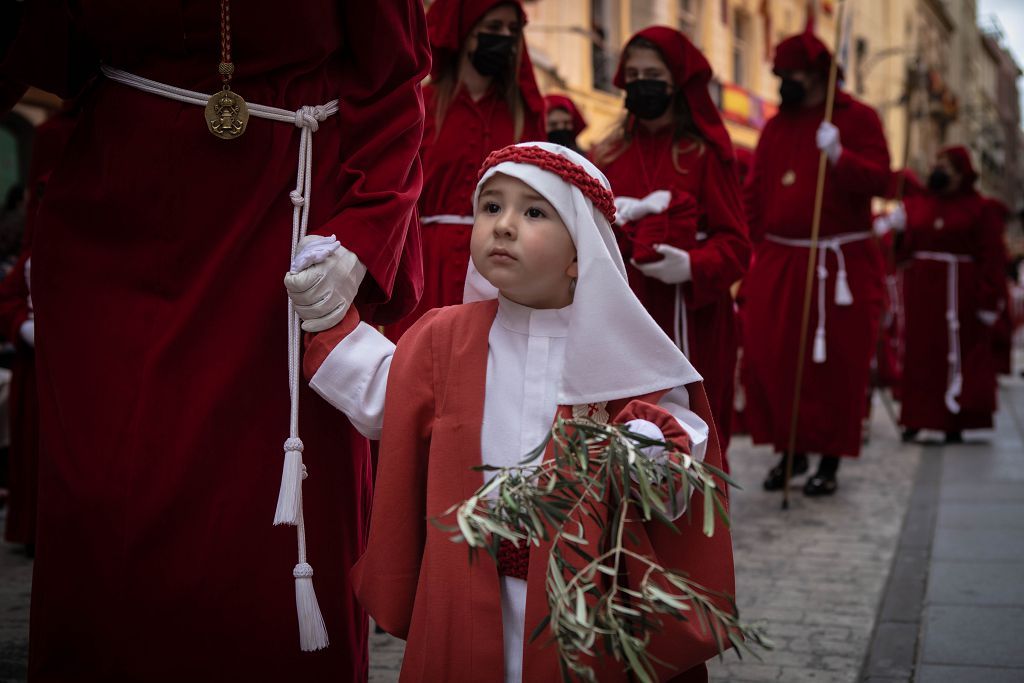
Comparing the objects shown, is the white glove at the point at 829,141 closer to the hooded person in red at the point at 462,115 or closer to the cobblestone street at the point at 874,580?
the cobblestone street at the point at 874,580

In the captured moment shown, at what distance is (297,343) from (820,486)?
201 inches

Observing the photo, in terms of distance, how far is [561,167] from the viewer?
269 cm

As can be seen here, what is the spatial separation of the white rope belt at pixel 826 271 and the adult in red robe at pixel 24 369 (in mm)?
4124

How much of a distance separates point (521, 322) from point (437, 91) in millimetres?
2332

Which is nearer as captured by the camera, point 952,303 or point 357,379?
point 357,379

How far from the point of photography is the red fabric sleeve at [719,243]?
483cm

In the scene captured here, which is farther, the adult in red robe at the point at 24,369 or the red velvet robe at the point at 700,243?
the adult in red robe at the point at 24,369

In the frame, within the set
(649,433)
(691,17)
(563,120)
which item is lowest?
(649,433)

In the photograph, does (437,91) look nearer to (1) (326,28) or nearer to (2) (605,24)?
(1) (326,28)

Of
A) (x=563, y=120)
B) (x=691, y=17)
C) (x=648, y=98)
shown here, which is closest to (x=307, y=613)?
(x=648, y=98)

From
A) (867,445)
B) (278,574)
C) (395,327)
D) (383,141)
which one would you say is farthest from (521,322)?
(867,445)

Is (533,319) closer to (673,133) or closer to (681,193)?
(681,193)

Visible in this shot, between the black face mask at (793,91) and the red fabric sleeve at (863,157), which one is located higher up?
the black face mask at (793,91)

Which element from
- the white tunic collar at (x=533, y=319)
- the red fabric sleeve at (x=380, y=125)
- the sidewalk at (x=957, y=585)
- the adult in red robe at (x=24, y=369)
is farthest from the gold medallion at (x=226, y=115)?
the adult in red robe at (x=24, y=369)
